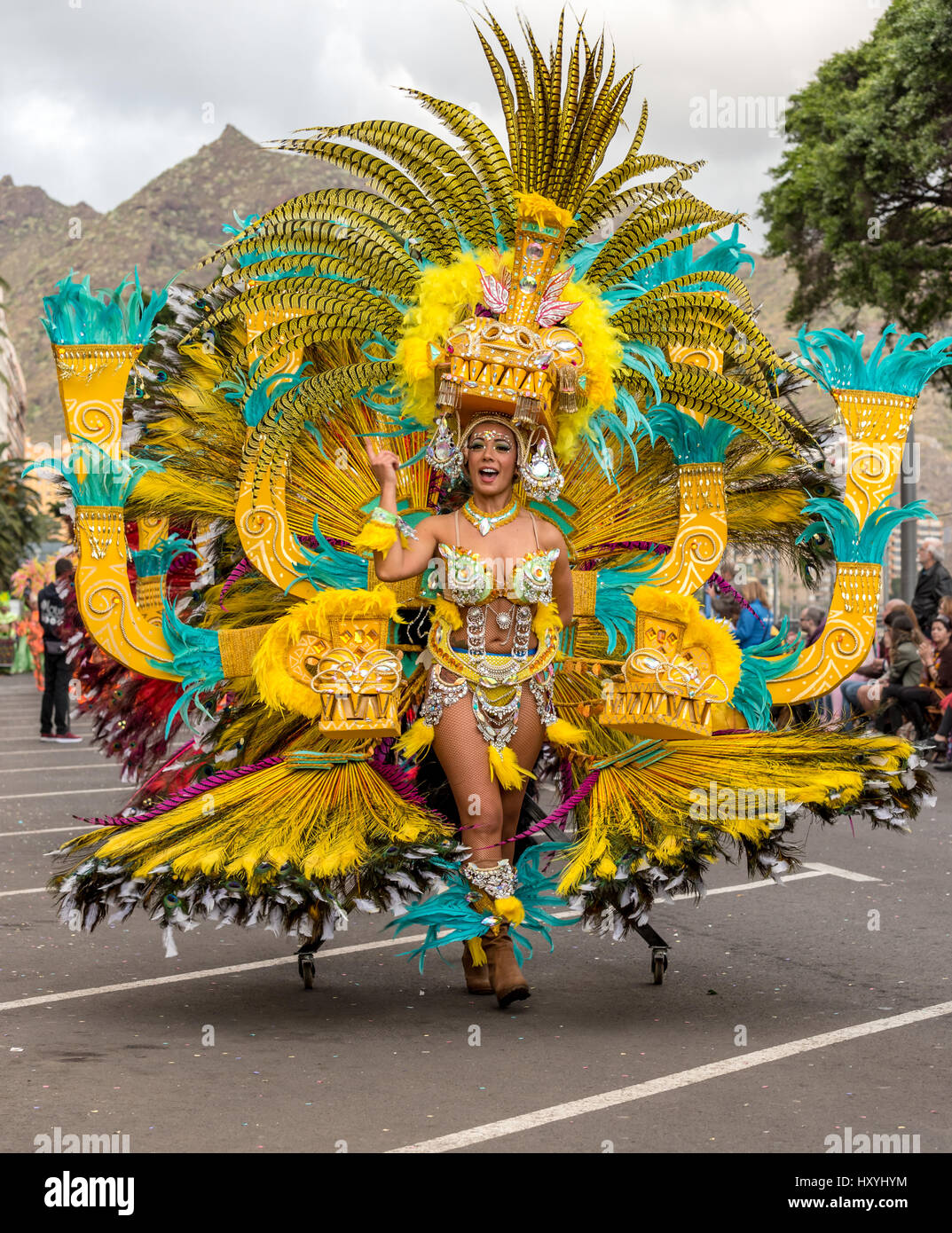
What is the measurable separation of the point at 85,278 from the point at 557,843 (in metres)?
2.61

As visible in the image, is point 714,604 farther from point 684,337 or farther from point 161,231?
point 161,231

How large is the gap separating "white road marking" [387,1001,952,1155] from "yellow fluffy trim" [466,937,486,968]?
3.56 feet

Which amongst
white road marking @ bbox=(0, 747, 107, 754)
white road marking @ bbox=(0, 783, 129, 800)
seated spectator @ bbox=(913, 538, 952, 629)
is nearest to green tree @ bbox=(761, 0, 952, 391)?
seated spectator @ bbox=(913, 538, 952, 629)

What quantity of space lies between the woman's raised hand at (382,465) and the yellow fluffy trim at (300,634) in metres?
0.41

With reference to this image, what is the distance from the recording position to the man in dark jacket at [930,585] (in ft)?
45.3

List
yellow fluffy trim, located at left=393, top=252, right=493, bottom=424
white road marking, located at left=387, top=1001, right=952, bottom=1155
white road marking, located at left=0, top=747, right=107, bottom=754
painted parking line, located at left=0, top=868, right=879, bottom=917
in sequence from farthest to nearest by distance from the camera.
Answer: white road marking, located at left=0, top=747, right=107, bottom=754
painted parking line, located at left=0, top=868, right=879, bottom=917
yellow fluffy trim, located at left=393, top=252, right=493, bottom=424
white road marking, located at left=387, top=1001, right=952, bottom=1155

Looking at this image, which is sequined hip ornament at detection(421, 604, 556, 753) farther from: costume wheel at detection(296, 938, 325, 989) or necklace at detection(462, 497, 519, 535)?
costume wheel at detection(296, 938, 325, 989)

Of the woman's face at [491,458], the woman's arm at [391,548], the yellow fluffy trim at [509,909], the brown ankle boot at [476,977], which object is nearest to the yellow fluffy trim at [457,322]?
the woman's face at [491,458]

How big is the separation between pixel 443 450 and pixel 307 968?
195cm

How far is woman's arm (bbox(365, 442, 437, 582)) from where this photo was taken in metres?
4.94

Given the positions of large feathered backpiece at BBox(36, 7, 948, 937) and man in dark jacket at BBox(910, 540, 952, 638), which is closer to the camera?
large feathered backpiece at BBox(36, 7, 948, 937)

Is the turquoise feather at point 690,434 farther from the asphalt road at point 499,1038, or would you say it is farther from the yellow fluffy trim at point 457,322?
the asphalt road at point 499,1038

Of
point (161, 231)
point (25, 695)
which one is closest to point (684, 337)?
point (25, 695)
